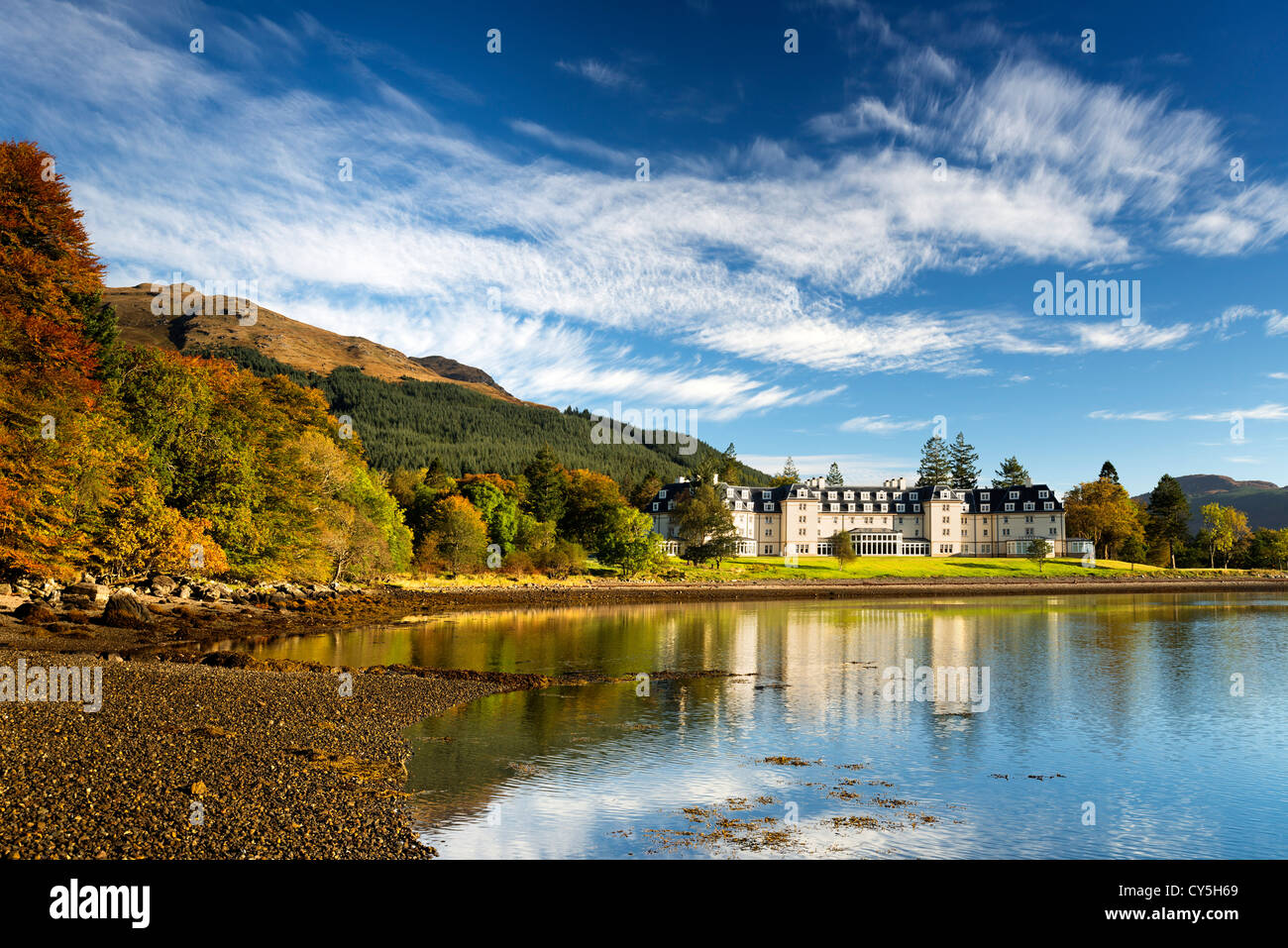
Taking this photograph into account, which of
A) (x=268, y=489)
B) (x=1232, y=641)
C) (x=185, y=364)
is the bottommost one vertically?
(x=1232, y=641)

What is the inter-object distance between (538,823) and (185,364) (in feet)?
155

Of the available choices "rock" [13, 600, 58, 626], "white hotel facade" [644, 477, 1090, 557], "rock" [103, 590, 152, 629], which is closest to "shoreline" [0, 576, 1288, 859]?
"rock" [13, 600, 58, 626]

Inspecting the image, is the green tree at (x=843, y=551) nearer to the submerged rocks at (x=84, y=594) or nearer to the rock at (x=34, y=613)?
the submerged rocks at (x=84, y=594)

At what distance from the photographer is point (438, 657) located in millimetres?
34562

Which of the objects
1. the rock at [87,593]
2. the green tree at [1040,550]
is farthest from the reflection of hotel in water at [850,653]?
the green tree at [1040,550]

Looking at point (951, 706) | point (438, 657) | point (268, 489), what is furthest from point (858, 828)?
point (268, 489)

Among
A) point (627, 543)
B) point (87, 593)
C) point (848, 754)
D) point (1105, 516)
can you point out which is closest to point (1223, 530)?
point (1105, 516)

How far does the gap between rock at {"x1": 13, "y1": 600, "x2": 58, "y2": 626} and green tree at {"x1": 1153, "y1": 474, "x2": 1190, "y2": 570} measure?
147 m

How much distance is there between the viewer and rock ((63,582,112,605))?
1511 inches

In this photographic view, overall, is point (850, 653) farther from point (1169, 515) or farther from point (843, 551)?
point (1169, 515)

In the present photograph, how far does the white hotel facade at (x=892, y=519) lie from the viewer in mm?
131375

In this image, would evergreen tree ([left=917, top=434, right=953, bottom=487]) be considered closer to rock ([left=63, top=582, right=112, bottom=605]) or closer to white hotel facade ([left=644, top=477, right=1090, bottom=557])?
white hotel facade ([left=644, top=477, right=1090, bottom=557])

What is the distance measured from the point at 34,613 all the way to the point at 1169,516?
504ft
